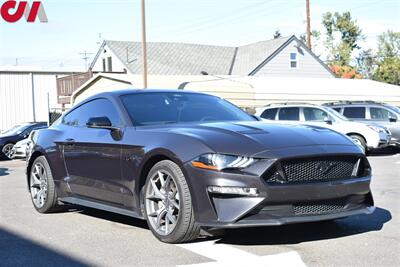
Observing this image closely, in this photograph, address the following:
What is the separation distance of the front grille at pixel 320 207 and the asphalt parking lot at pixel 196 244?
0.33 metres

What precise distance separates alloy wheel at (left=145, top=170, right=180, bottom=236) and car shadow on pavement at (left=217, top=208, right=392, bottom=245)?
1.72 ft

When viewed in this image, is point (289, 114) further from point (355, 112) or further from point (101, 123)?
point (101, 123)

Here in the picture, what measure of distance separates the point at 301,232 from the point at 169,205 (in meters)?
1.40

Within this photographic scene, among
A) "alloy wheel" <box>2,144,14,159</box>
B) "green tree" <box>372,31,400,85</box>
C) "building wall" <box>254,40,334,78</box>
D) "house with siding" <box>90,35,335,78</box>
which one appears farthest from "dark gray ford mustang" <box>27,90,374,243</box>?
"green tree" <box>372,31,400,85</box>

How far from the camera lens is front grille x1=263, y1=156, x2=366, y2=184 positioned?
195 inches

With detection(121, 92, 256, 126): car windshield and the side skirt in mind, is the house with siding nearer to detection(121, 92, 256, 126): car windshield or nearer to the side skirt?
the side skirt

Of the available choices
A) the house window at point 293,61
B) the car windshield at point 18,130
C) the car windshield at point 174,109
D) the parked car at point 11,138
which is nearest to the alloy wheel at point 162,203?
the car windshield at point 174,109

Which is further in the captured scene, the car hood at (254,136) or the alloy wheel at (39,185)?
the alloy wheel at (39,185)

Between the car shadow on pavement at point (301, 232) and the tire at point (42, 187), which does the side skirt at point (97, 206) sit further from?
the car shadow on pavement at point (301, 232)

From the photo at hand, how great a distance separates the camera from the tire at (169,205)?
5.17 m

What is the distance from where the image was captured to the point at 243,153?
197 inches

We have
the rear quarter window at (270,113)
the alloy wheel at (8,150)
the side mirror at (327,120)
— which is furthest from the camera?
the alloy wheel at (8,150)

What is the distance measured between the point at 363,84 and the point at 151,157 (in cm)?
3228

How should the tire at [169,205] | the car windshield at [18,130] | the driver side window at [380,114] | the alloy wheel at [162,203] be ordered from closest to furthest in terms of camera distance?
the tire at [169,205], the alloy wheel at [162,203], the driver side window at [380,114], the car windshield at [18,130]
